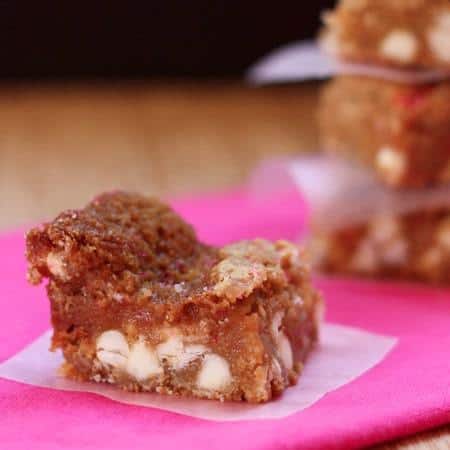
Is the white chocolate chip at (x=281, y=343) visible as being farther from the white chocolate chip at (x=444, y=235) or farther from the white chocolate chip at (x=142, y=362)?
the white chocolate chip at (x=444, y=235)

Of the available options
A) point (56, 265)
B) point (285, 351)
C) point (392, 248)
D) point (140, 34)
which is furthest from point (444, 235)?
point (140, 34)

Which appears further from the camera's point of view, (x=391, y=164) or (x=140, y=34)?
(x=140, y=34)

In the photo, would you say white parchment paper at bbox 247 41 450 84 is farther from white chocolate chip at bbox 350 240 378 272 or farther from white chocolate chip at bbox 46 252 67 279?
white chocolate chip at bbox 46 252 67 279

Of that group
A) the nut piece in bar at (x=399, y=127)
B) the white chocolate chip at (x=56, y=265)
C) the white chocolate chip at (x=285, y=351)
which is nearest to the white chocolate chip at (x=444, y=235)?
the nut piece in bar at (x=399, y=127)

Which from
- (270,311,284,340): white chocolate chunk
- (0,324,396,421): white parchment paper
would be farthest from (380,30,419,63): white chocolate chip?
(270,311,284,340): white chocolate chunk

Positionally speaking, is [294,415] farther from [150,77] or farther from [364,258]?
[150,77]
